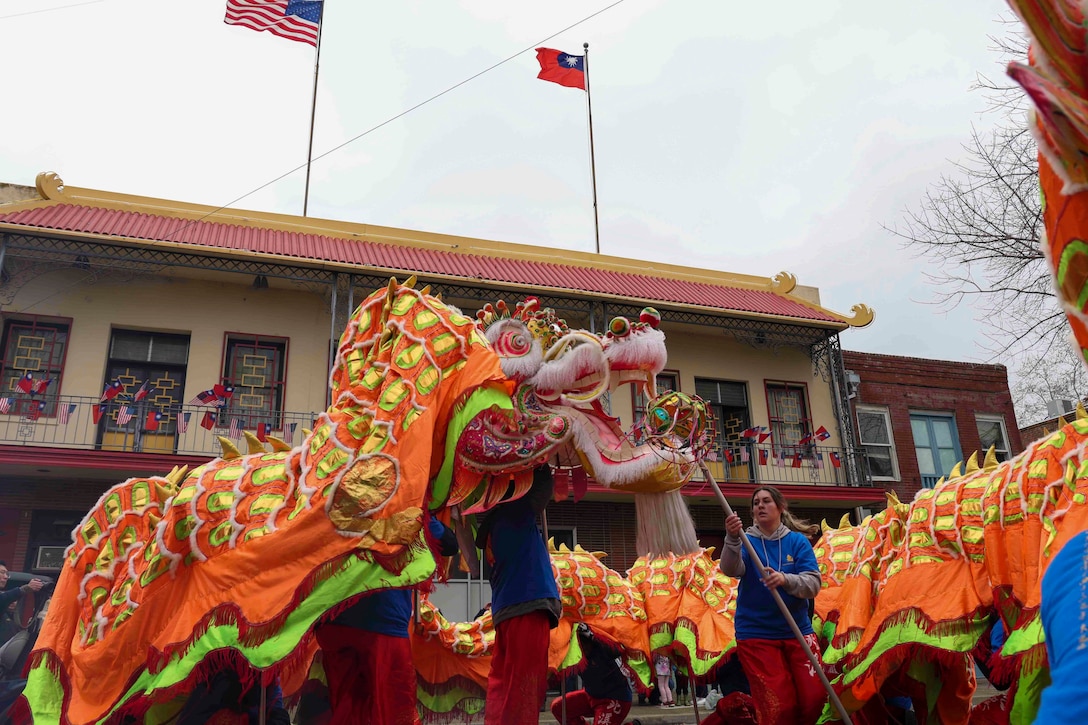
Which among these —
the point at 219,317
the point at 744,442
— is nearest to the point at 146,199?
the point at 219,317

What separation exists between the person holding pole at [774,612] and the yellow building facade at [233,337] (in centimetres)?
612

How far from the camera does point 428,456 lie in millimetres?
3365

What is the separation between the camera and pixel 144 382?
1300 centimetres

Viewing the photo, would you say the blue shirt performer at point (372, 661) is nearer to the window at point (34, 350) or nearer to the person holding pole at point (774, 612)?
Answer: the person holding pole at point (774, 612)

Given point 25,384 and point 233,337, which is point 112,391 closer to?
point 25,384

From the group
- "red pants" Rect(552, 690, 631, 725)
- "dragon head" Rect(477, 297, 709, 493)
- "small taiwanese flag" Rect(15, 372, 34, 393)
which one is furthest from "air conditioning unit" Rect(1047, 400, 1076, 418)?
"small taiwanese flag" Rect(15, 372, 34, 393)

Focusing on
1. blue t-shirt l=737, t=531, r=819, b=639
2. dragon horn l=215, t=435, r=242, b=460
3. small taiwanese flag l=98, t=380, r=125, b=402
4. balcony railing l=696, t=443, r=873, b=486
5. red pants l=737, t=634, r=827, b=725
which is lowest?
red pants l=737, t=634, r=827, b=725

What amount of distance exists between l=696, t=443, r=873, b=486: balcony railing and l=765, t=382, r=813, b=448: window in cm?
31

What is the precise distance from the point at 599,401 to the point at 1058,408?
20.7m

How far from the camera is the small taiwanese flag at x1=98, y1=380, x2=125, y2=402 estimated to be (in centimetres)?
1193

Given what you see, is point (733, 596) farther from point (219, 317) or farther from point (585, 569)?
point (219, 317)

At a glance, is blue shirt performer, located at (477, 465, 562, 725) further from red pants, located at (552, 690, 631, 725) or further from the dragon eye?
red pants, located at (552, 690, 631, 725)

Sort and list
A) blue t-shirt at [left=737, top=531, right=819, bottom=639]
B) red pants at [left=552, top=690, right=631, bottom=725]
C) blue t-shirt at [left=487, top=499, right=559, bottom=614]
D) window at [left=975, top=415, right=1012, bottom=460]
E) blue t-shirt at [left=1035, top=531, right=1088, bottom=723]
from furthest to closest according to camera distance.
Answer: window at [left=975, top=415, right=1012, bottom=460] < red pants at [left=552, top=690, right=631, bottom=725] < blue t-shirt at [left=737, top=531, right=819, bottom=639] < blue t-shirt at [left=487, top=499, right=559, bottom=614] < blue t-shirt at [left=1035, top=531, right=1088, bottom=723]

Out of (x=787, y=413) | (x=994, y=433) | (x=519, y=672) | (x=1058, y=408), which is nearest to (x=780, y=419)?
(x=787, y=413)
